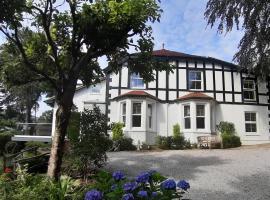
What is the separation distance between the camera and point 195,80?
1072 inches

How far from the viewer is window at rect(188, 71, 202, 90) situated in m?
27.2

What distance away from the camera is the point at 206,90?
89.1 ft

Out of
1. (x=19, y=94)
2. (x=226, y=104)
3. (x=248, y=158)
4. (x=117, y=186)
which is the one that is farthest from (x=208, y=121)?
(x=19, y=94)

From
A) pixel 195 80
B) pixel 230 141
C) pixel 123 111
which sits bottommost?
pixel 230 141

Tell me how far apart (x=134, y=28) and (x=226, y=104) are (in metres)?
17.5

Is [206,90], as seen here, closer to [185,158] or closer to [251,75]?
[251,75]

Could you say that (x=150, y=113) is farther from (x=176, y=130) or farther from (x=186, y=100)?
(x=186, y=100)

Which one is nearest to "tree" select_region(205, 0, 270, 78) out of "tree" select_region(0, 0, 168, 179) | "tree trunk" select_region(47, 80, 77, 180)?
"tree" select_region(0, 0, 168, 179)

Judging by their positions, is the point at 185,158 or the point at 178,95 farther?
the point at 178,95

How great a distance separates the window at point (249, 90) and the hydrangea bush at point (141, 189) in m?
23.5

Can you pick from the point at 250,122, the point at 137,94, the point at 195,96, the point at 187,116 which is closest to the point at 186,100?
the point at 195,96

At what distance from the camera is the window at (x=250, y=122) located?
2689 cm

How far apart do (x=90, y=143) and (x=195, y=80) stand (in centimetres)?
1652

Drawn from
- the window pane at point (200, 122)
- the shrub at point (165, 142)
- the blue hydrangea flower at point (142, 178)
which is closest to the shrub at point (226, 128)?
the window pane at point (200, 122)
